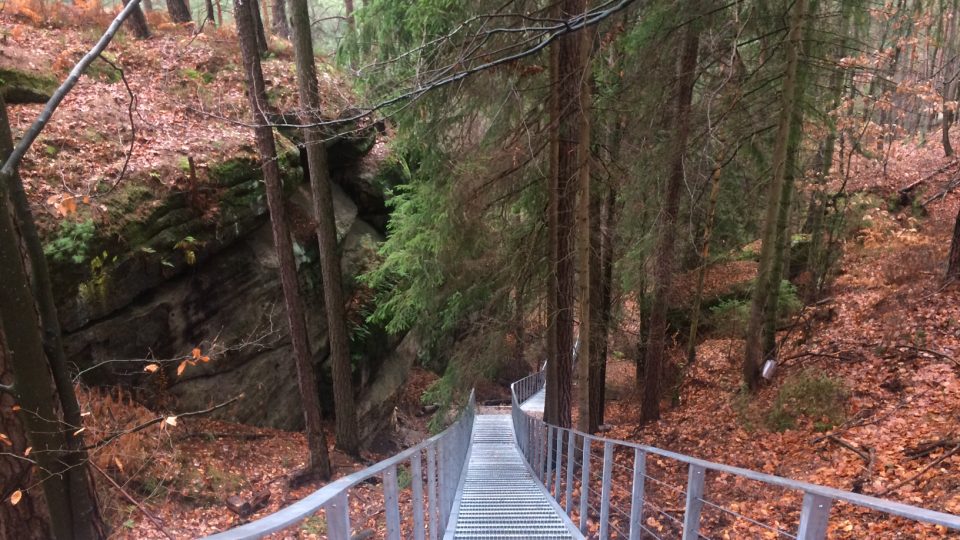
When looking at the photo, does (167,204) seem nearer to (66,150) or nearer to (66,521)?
(66,150)

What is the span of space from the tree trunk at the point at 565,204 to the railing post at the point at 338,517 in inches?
196

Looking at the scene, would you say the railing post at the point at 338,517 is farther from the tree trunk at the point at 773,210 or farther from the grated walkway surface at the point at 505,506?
the tree trunk at the point at 773,210

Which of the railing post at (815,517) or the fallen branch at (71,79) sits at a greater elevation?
the fallen branch at (71,79)

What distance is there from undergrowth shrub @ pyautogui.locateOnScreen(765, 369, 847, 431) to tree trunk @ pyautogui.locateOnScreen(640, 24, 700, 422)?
2057 mm


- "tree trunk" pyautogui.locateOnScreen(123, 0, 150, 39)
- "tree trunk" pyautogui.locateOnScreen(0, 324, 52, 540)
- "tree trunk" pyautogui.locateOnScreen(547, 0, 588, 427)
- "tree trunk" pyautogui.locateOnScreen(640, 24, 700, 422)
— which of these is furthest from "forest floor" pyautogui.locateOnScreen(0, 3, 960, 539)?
"tree trunk" pyautogui.locateOnScreen(547, 0, 588, 427)

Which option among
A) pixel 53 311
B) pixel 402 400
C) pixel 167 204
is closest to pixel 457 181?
pixel 167 204

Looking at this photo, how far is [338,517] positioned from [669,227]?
262 inches

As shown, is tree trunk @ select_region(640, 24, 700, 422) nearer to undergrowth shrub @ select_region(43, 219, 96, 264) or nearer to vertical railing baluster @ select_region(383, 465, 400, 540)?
vertical railing baluster @ select_region(383, 465, 400, 540)

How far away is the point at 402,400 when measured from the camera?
13820 millimetres

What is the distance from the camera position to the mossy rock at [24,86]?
7133mm

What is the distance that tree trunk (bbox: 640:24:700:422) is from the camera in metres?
6.99

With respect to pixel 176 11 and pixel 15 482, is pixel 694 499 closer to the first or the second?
pixel 15 482

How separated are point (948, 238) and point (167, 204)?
13318 millimetres

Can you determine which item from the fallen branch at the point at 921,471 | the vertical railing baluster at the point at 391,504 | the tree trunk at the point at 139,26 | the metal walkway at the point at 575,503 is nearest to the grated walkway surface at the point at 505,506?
the metal walkway at the point at 575,503
